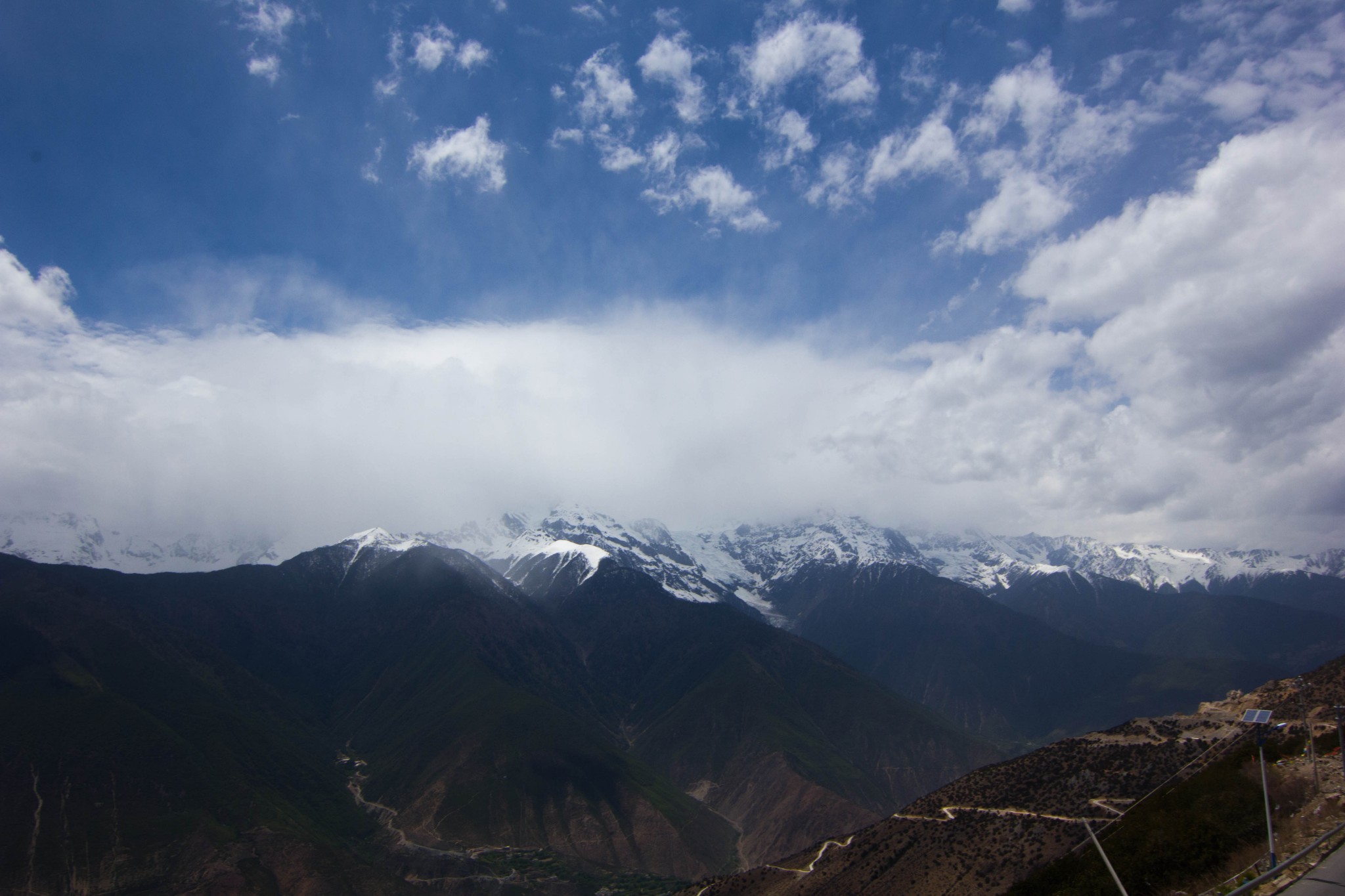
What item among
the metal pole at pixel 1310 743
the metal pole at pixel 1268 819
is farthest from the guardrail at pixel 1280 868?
the metal pole at pixel 1310 743

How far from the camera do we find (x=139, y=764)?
17038 centimetres

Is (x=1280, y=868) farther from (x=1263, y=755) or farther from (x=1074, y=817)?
(x=1074, y=817)

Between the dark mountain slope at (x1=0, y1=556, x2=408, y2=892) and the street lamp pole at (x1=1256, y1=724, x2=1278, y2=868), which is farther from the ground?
the dark mountain slope at (x1=0, y1=556, x2=408, y2=892)

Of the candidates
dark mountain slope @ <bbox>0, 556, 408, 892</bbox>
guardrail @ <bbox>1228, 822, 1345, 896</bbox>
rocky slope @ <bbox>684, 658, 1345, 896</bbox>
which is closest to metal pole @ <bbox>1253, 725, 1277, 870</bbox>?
guardrail @ <bbox>1228, 822, 1345, 896</bbox>

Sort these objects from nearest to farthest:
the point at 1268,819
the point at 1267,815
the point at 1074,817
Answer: the point at 1267,815 < the point at 1268,819 < the point at 1074,817

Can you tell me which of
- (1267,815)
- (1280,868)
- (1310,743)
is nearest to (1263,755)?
(1310,743)

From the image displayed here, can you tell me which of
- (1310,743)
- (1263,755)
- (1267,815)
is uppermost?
(1263,755)

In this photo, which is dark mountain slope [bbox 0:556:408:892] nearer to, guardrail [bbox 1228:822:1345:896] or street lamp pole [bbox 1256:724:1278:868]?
street lamp pole [bbox 1256:724:1278:868]

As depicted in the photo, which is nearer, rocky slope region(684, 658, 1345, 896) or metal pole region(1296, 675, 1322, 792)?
metal pole region(1296, 675, 1322, 792)

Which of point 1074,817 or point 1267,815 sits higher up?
point 1267,815

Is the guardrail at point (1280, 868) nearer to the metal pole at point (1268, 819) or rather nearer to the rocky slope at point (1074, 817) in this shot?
the metal pole at point (1268, 819)

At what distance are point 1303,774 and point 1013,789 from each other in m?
32.0

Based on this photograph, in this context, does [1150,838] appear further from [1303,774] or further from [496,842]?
[496,842]

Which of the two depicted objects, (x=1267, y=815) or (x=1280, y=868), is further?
(x=1267, y=815)
